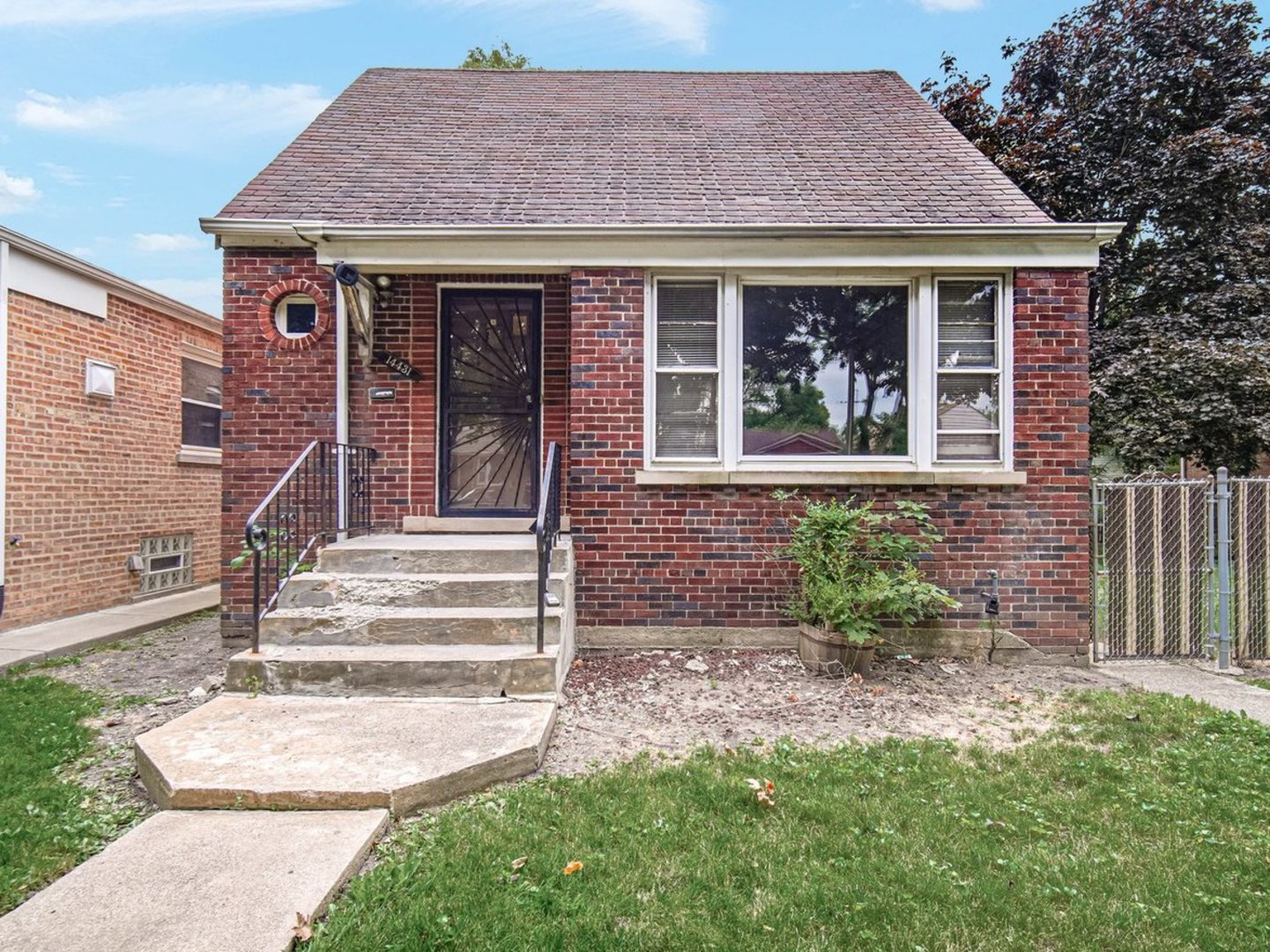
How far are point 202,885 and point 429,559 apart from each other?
2706 millimetres

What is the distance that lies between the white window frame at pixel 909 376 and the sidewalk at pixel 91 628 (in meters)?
5.27

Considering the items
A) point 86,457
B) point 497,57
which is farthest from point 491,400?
point 497,57

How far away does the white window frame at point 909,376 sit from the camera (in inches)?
211

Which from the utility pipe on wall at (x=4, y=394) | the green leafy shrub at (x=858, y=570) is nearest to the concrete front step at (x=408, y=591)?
the green leafy shrub at (x=858, y=570)

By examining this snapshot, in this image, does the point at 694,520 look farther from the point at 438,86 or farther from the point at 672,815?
the point at 438,86

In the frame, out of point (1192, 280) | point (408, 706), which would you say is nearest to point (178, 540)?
point (408, 706)

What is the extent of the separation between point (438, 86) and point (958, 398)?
7450 mm

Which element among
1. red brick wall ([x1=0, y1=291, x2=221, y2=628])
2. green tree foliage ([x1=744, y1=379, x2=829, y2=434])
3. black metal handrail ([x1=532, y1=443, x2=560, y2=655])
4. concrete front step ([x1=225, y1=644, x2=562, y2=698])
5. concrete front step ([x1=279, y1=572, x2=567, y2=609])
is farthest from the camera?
red brick wall ([x1=0, y1=291, x2=221, y2=628])

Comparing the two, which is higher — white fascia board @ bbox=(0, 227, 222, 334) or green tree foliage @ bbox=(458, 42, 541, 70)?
green tree foliage @ bbox=(458, 42, 541, 70)

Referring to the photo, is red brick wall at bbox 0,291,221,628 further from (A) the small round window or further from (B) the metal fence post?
(B) the metal fence post

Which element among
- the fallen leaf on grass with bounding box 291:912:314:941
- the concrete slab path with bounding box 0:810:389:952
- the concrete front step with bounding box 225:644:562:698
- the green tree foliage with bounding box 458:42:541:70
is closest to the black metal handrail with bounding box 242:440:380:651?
the concrete front step with bounding box 225:644:562:698

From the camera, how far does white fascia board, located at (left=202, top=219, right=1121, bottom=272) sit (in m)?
5.18

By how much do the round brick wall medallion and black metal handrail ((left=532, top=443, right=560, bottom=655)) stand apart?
2.44m

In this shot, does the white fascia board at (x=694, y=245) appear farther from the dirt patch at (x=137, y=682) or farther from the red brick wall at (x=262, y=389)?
the dirt patch at (x=137, y=682)
